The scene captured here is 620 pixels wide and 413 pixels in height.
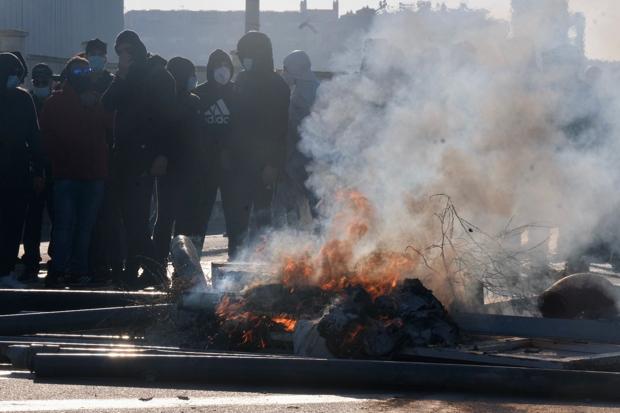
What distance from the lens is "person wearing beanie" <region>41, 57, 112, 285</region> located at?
13.4 metres

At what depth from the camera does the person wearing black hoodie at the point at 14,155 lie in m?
13.4

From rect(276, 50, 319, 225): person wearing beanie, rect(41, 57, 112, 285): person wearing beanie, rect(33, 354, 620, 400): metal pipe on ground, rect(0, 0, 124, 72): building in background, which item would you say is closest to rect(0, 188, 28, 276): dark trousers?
rect(41, 57, 112, 285): person wearing beanie

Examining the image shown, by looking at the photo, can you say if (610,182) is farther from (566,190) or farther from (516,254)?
(516,254)

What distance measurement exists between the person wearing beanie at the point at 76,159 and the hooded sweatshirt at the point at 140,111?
87 centimetres

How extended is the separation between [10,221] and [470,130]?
4673 millimetres

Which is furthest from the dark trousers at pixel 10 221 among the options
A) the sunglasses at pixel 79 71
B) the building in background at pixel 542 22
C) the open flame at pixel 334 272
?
the building in background at pixel 542 22

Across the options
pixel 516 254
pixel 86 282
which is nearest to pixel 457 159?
pixel 516 254

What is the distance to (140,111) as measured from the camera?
12516 mm

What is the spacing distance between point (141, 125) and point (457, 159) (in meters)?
2.98

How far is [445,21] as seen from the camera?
12406 mm

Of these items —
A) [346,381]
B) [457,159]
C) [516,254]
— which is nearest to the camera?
[346,381]

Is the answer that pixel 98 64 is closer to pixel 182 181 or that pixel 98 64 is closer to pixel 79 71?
pixel 79 71

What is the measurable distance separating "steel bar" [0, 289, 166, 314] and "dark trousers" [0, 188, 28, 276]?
2.91 meters

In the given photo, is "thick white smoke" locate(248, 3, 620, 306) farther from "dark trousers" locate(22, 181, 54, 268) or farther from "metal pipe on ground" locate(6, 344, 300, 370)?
"dark trousers" locate(22, 181, 54, 268)
